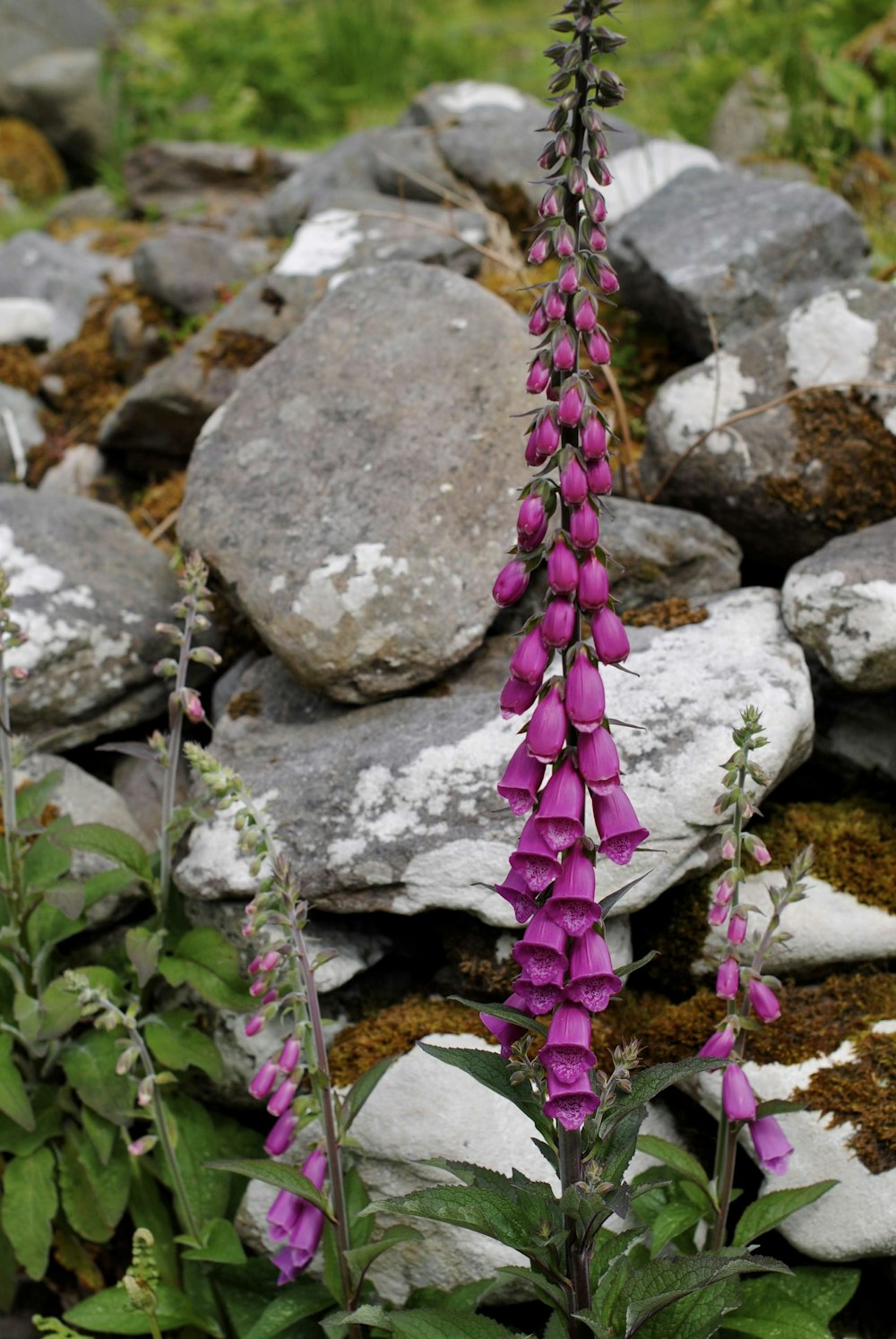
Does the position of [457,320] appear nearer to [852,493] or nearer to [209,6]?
[852,493]

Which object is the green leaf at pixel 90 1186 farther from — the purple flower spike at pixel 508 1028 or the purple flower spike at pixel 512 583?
the purple flower spike at pixel 512 583

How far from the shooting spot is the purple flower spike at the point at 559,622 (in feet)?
8.19

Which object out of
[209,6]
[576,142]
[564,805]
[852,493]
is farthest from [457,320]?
[209,6]

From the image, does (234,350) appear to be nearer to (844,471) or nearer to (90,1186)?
(844,471)

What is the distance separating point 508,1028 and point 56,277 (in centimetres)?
678

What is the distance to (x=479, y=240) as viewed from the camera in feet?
22.1

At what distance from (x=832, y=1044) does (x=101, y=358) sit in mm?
5591

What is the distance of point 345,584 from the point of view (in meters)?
4.48

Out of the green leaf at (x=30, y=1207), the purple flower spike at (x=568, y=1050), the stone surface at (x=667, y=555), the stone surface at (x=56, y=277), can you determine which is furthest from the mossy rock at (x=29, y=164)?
the purple flower spike at (x=568, y=1050)

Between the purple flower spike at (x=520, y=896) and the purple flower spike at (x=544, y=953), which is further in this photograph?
the purple flower spike at (x=520, y=896)

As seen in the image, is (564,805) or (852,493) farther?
(852,493)

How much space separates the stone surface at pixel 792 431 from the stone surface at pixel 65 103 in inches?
435

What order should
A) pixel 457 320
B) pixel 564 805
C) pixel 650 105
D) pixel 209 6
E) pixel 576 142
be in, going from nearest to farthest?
1. pixel 576 142
2. pixel 564 805
3. pixel 457 320
4. pixel 650 105
5. pixel 209 6

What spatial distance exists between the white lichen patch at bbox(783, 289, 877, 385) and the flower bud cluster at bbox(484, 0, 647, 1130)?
2607 mm
